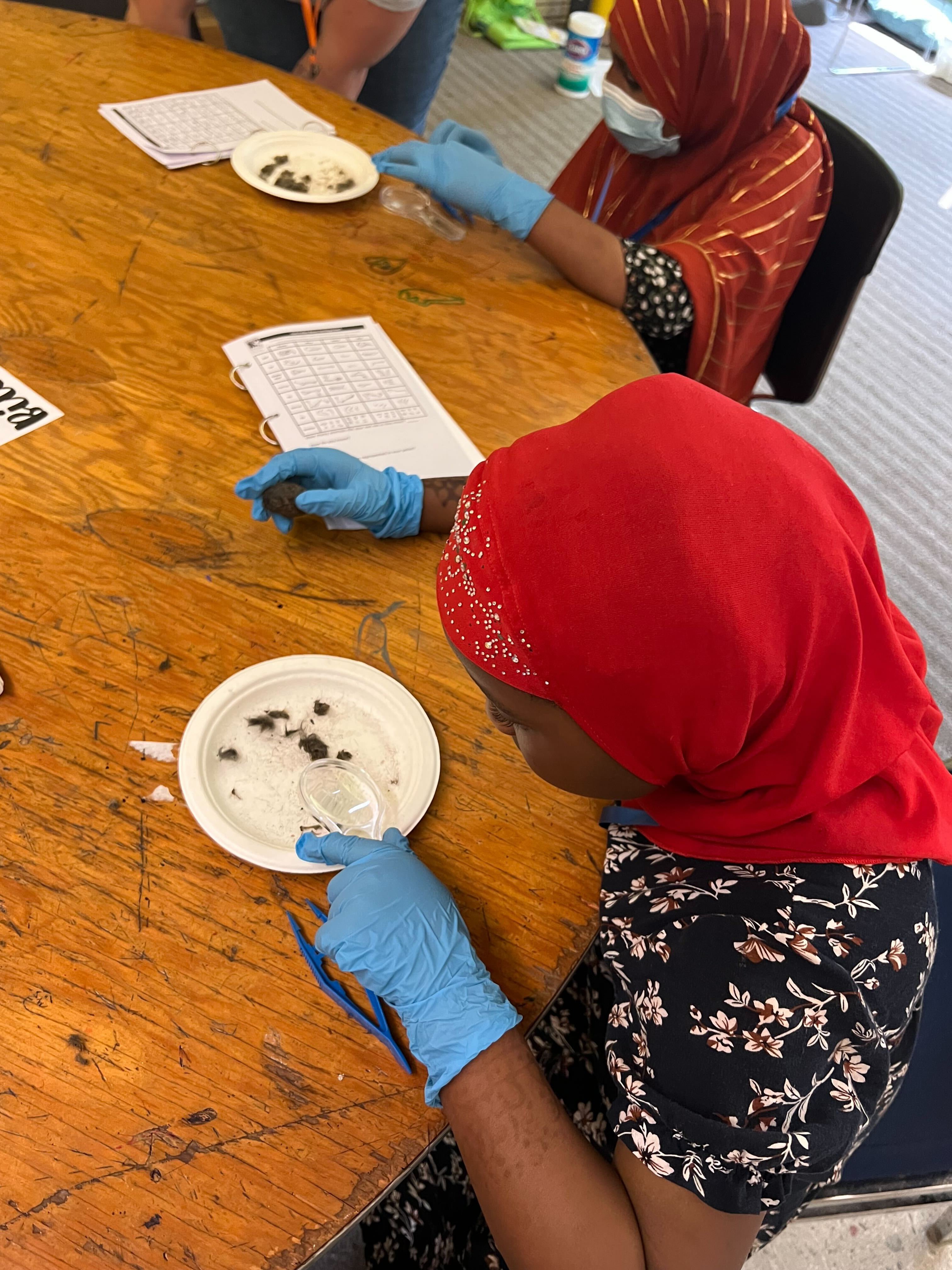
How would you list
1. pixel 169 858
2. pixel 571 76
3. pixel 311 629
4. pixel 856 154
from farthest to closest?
pixel 571 76
pixel 856 154
pixel 311 629
pixel 169 858

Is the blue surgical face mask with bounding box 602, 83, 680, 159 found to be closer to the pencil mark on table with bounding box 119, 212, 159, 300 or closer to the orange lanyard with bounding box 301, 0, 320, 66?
the orange lanyard with bounding box 301, 0, 320, 66

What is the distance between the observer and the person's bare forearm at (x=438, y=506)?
41.3 inches

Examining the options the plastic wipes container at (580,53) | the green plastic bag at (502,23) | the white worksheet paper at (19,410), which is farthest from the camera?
the green plastic bag at (502,23)

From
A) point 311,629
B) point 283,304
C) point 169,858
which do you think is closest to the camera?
point 169,858

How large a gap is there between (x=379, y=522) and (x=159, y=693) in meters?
0.33

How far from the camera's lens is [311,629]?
3.04 feet

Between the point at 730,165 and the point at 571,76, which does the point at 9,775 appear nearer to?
the point at 730,165

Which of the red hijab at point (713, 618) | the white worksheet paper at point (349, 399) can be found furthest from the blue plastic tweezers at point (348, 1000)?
the white worksheet paper at point (349, 399)

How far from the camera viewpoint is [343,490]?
98 centimetres

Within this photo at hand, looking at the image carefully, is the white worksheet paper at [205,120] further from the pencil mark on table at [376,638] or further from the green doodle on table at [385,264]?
the pencil mark on table at [376,638]

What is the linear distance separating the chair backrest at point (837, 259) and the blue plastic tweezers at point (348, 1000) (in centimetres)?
132

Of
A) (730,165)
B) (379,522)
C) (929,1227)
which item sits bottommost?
(929,1227)

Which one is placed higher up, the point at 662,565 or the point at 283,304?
the point at 662,565

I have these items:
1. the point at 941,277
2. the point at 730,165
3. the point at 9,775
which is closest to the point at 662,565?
the point at 9,775
